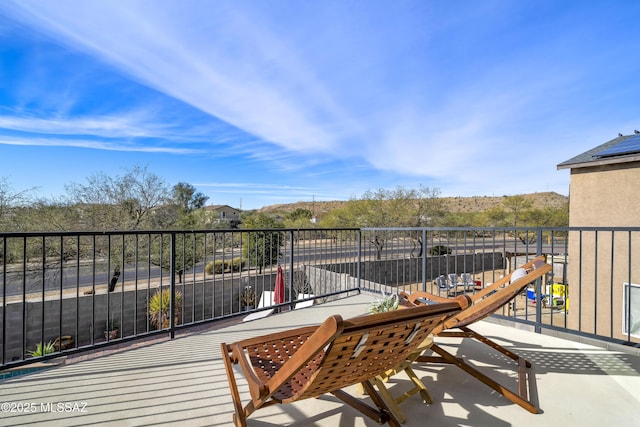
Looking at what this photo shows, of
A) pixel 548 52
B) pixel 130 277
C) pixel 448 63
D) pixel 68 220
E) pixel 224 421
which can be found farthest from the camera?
pixel 130 277

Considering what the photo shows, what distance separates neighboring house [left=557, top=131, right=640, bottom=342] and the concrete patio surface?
5778 mm

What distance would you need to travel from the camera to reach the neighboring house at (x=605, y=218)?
6973 millimetres

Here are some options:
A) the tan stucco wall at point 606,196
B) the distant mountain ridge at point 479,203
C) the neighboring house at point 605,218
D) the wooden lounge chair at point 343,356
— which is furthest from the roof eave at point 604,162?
the distant mountain ridge at point 479,203

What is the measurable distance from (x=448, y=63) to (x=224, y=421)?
35.6ft

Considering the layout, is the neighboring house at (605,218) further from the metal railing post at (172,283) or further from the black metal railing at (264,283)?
the metal railing post at (172,283)

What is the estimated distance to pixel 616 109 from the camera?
12609 millimetres

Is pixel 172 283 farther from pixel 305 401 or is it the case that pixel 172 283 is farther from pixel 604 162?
pixel 604 162

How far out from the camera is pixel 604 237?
716 cm

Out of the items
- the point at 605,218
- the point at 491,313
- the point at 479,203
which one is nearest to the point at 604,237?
the point at 605,218

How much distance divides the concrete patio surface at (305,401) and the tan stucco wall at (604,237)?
5686 millimetres

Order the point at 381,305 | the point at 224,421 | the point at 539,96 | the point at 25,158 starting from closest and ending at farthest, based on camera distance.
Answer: the point at 224,421 → the point at 381,305 → the point at 539,96 → the point at 25,158

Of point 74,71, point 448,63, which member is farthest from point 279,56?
point 74,71

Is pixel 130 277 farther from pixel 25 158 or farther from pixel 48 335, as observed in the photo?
pixel 25 158

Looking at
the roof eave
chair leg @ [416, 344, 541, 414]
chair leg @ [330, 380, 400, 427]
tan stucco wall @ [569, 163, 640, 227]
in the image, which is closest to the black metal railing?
tan stucco wall @ [569, 163, 640, 227]
